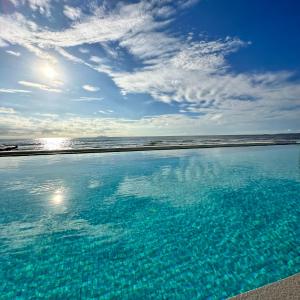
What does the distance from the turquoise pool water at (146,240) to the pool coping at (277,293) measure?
0.80 metres

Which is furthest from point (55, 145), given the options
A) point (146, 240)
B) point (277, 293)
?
point (277, 293)

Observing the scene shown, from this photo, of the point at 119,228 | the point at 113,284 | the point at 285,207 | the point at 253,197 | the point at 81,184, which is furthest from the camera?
the point at 81,184

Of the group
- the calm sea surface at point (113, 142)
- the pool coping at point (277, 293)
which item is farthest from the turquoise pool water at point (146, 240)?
the calm sea surface at point (113, 142)

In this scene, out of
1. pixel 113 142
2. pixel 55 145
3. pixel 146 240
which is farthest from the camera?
pixel 113 142

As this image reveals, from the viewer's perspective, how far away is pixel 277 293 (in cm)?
298

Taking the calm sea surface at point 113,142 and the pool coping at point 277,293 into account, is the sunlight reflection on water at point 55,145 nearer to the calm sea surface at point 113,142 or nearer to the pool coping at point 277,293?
the calm sea surface at point 113,142

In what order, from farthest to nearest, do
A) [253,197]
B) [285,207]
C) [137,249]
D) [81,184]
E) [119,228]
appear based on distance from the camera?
[81,184]
[253,197]
[285,207]
[119,228]
[137,249]

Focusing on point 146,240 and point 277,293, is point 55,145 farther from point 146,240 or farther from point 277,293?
point 277,293

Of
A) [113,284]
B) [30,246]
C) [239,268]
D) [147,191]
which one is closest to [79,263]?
[113,284]

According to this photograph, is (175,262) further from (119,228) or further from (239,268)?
(119,228)

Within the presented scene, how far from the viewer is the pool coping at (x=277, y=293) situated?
291 centimetres

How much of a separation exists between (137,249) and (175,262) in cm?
93

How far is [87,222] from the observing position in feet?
21.6

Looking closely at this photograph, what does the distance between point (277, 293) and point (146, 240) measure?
10.1 feet
